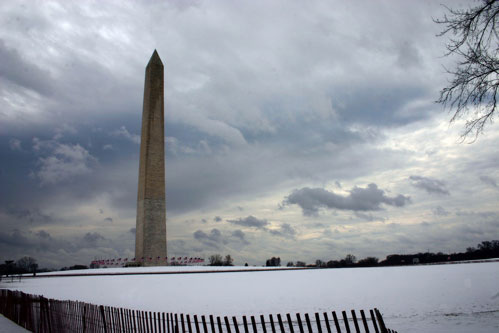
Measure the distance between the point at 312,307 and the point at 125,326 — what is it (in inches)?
287

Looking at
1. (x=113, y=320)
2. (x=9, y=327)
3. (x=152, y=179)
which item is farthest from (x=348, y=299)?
(x=152, y=179)

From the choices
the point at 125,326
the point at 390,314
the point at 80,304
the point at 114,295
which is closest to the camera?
the point at 125,326

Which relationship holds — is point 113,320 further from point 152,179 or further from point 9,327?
point 152,179

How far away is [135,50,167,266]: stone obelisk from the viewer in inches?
1731

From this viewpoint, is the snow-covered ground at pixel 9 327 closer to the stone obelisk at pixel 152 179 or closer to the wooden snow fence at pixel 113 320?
the wooden snow fence at pixel 113 320

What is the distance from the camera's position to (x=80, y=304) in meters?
10.4

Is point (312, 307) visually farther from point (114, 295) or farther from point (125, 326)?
point (114, 295)

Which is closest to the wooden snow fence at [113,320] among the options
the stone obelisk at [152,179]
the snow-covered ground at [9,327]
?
the snow-covered ground at [9,327]

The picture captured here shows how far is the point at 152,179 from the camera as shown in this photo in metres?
44.6

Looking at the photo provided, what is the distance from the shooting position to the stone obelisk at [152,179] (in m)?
44.0

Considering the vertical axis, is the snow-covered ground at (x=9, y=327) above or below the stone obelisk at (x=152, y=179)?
below

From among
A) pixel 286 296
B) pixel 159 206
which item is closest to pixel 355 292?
→ pixel 286 296

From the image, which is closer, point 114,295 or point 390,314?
point 390,314

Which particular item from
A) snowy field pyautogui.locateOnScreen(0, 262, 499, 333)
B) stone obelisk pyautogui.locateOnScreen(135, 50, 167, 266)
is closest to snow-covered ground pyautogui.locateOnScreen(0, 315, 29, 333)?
snowy field pyautogui.locateOnScreen(0, 262, 499, 333)
